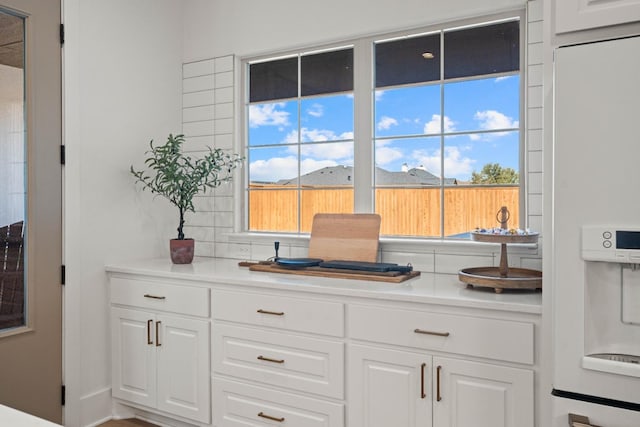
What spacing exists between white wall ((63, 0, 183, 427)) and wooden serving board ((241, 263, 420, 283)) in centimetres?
95

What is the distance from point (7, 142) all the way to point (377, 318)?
1.97 metres

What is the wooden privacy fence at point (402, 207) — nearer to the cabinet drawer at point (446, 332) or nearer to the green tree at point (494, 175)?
the green tree at point (494, 175)

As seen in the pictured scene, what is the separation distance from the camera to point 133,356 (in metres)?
2.86

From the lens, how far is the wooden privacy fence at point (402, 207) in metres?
2.60

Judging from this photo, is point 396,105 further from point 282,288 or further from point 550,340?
point 550,340

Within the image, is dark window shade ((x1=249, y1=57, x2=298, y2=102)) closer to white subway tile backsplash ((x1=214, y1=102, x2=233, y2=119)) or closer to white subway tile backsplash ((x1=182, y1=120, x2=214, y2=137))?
white subway tile backsplash ((x1=214, y1=102, x2=233, y2=119))

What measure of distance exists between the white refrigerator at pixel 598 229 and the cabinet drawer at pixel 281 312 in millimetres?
978

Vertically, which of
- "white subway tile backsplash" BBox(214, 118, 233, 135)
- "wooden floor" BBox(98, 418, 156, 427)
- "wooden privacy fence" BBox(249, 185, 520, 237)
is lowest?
"wooden floor" BBox(98, 418, 156, 427)

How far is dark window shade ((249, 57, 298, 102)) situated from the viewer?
→ 3.21 m

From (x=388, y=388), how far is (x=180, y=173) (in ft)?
5.57

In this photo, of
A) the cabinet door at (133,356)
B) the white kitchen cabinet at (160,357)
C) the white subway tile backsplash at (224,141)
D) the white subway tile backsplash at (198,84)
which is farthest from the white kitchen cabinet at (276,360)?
the white subway tile backsplash at (198,84)

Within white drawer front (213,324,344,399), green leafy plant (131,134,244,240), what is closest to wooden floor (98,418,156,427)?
white drawer front (213,324,344,399)

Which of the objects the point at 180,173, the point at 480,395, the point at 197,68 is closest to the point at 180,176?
the point at 180,173

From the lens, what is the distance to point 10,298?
8.41ft
